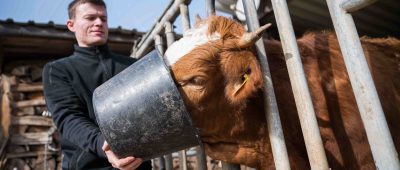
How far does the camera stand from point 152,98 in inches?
61.4

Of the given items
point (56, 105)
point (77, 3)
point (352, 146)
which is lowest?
point (352, 146)

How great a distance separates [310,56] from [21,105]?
21.7ft

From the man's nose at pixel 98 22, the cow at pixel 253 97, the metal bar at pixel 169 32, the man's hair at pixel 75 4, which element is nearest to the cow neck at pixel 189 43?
the cow at pixel 253 97

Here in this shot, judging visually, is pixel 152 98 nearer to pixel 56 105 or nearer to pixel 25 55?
pixel 56 105

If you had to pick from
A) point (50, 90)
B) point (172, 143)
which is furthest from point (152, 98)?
point (50, 90)

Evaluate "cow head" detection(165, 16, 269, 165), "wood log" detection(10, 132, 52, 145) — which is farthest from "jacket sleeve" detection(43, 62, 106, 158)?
"wood log" detection(10, 132, 52, 145)

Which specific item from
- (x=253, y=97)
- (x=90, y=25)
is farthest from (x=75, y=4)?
(x=253, y=97)

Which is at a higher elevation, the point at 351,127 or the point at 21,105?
the point at 21,105

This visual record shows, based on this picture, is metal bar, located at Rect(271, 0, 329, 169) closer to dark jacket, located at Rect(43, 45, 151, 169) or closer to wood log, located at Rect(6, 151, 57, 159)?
dark jacket, located at Rect(43, 45, 151, 169)

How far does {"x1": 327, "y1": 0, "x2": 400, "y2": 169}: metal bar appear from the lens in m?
1.43

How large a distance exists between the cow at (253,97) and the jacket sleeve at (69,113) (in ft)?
1.85

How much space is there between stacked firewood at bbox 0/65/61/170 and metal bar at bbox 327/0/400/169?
671 centimetres

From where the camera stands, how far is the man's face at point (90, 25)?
8.51 ft

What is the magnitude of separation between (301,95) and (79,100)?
1.37 meters
